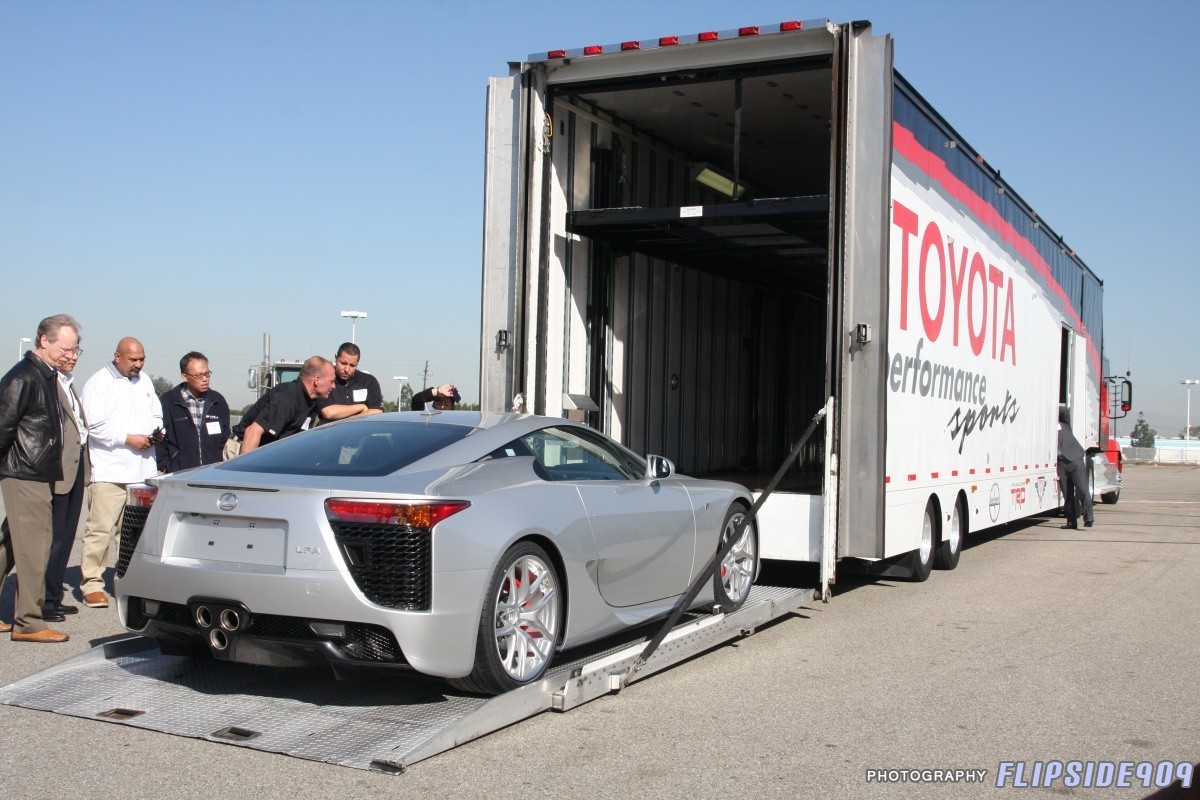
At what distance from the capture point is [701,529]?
698cm

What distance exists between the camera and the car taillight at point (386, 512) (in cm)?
473

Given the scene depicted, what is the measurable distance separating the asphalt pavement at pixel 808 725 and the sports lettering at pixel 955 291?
7.81ft

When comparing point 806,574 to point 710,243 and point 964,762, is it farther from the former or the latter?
point 964,762

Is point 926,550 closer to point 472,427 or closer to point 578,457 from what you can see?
point 578,457

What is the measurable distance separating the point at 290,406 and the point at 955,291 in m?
5.68

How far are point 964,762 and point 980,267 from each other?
23.3 ft

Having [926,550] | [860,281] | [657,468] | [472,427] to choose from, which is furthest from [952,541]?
[472,427]

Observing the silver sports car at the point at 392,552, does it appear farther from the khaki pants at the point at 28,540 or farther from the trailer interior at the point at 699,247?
the trailer interior at the point at 699,247

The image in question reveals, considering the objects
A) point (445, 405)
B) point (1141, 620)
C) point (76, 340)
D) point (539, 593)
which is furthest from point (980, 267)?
point (76, 340)

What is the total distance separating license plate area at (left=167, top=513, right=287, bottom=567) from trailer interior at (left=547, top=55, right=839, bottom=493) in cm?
433

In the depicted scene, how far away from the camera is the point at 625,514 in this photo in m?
6.14

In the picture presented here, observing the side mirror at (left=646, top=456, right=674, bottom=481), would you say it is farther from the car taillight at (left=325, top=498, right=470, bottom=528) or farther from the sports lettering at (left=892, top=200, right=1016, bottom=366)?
the sports lettering at (left=892, top=200, right=1016, bottom=366)

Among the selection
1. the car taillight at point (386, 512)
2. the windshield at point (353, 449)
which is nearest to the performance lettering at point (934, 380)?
the windshield at point (353, 449)

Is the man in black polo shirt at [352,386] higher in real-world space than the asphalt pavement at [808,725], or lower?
higher
